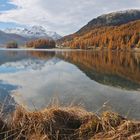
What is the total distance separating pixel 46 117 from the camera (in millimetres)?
8492

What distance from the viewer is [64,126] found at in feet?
27.9

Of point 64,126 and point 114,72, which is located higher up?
point 64,126

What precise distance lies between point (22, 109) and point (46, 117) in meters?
0.80

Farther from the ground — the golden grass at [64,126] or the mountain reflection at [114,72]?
the golden grass at [64,126]

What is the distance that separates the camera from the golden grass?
777cm

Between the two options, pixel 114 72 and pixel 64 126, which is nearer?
pixel 64 126

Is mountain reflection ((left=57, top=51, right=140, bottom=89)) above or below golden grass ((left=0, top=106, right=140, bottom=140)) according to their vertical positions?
below

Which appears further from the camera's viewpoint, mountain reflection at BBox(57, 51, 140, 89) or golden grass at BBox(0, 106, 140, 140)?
mountain reflection at BBox(57, 51, 140, 89)

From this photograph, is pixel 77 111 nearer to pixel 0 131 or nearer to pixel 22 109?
pixel 22 109

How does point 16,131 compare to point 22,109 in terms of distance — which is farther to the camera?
point 22,109

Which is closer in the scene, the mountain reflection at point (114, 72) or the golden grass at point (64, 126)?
the golden grass at point (64, 126)

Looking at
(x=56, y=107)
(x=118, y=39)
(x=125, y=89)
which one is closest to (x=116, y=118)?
(x=56, y=107)

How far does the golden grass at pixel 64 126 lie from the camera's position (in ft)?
25.5

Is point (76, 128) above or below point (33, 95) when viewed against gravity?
above
